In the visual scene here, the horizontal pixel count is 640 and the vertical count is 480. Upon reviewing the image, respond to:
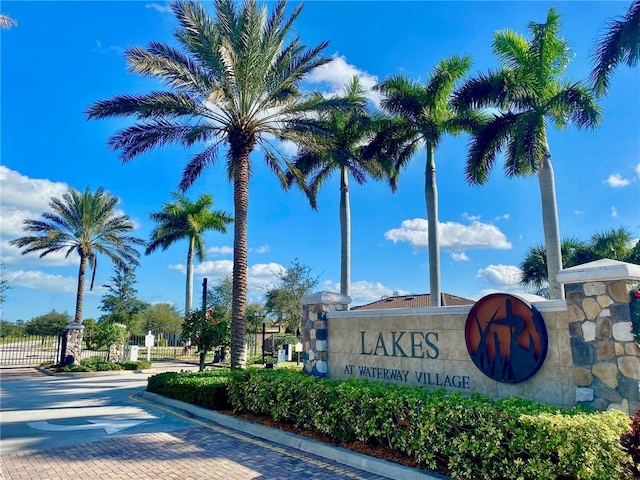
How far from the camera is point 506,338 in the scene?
23.3 ft

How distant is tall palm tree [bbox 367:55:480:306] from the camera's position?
18.6 m

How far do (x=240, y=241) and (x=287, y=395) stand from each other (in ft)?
19.7

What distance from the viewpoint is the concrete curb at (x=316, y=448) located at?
5.92m

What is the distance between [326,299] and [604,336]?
5868mm

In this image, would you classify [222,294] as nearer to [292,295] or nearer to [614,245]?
[292,295]

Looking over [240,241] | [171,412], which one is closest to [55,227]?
Answer: [240,241]

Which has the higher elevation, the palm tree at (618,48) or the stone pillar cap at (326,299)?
the palm tree at (618,48)

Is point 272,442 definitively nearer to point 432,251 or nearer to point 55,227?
point 432,251

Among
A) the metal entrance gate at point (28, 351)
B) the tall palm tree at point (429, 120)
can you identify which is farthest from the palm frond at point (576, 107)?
the metal entrance gate at point (28, 351)

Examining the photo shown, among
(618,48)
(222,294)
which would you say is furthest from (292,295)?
(618,48)

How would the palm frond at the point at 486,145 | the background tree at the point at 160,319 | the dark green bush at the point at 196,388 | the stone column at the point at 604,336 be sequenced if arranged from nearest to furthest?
the stone column at the point at 604,336 < the dark green bush at the point at 196,388 < the palm frond at the point at 486,145 < the background tree at the point at 160,319

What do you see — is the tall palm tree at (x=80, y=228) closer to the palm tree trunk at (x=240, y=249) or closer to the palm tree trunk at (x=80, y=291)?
the palm tree trunk at (x=80, y=291)

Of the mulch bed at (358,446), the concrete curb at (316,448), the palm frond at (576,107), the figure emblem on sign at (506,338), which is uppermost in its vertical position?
the palm frond at (576,107)

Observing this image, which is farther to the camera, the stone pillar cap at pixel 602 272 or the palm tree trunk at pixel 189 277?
the palm tree trunk at pixel 189 277
